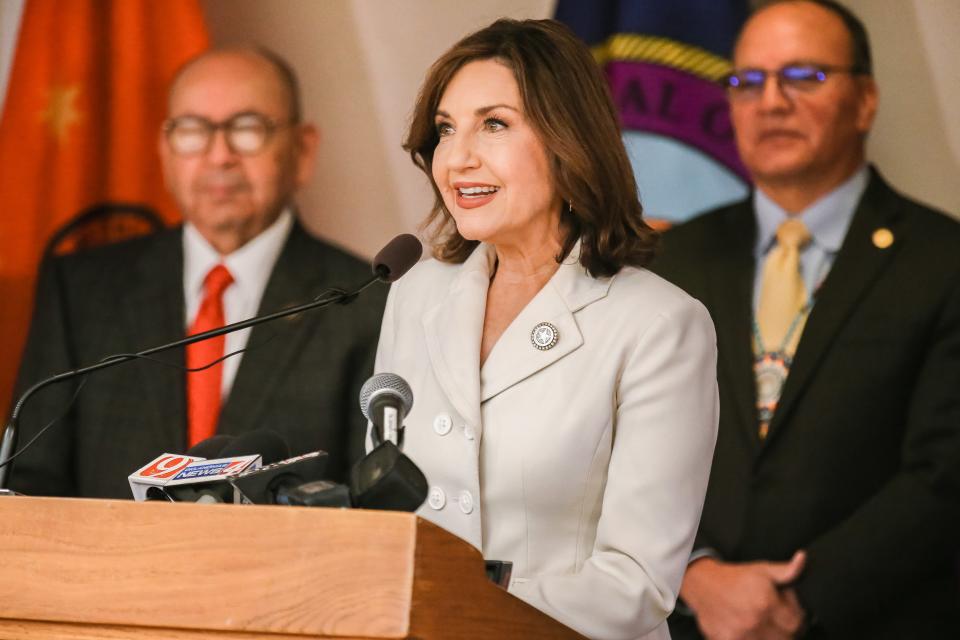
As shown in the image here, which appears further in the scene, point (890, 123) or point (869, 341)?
point (890, 123)

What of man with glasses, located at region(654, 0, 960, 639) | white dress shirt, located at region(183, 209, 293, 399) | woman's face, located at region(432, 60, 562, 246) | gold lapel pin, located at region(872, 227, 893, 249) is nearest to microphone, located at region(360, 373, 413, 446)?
woman's face, located at region(432, 60, 562, 246)

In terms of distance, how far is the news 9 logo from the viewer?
1.76 metres

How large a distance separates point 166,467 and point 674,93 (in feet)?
8.44

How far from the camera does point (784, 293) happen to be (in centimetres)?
347

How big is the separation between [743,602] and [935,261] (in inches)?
39.9

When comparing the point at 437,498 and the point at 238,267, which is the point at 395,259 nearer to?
the point at 437,498

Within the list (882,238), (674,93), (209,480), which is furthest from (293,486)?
(674,93)

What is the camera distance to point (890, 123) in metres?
3.81

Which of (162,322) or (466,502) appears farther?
(162,322)

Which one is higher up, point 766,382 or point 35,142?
point 35,142

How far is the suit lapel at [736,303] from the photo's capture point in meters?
3.35

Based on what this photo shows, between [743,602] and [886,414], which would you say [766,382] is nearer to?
[886,414]

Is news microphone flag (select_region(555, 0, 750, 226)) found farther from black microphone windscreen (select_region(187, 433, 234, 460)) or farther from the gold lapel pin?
black microphone windscreen (select_region(187, 433, 234, 460))

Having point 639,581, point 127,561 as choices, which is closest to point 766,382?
point 639,581
